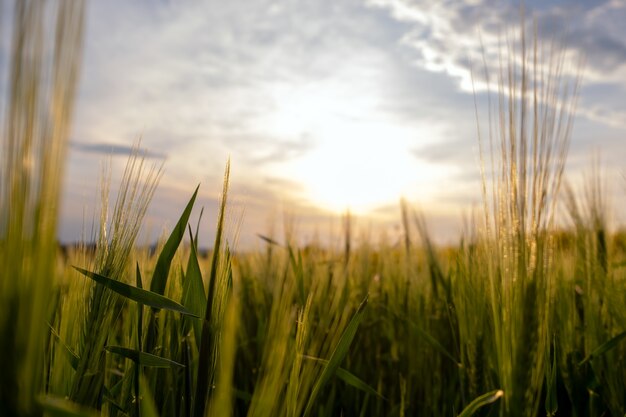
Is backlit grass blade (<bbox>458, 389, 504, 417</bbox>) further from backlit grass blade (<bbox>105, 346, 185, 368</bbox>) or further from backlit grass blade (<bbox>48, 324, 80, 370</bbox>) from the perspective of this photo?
backlit grass blade (<bbox>48, 324, 80, 370</bbox>)

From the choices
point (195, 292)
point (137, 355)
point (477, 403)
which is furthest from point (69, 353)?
point (477, 403)

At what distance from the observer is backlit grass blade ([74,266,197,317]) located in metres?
0.76

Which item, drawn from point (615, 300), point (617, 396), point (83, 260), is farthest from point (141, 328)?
point (615, 300)

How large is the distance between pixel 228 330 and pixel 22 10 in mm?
357

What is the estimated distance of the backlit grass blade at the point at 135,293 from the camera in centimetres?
76

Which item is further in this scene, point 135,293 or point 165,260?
point 165,260

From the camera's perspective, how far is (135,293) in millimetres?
789

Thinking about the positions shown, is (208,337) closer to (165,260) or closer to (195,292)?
(195,292)

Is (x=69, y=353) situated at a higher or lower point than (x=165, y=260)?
lower

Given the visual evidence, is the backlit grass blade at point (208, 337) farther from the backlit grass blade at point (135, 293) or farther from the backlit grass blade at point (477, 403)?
the backlit grass blade at point (477, 403)

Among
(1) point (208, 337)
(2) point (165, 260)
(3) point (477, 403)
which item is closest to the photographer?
(1) point (208, 337)

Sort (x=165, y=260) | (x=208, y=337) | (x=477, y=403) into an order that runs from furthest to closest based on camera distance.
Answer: (x=165, y=260) < (x=477, y=403) < (x=208, y=337)

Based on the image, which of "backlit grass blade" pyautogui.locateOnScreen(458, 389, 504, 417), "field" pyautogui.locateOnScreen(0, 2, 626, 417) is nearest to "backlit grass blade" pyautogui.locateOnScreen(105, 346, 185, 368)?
"field" pyautogui.locateOnScreen(0, 2, 626, 417)

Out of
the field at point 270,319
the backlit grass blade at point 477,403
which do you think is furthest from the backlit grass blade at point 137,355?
the backlit grass blade at point 477,403
